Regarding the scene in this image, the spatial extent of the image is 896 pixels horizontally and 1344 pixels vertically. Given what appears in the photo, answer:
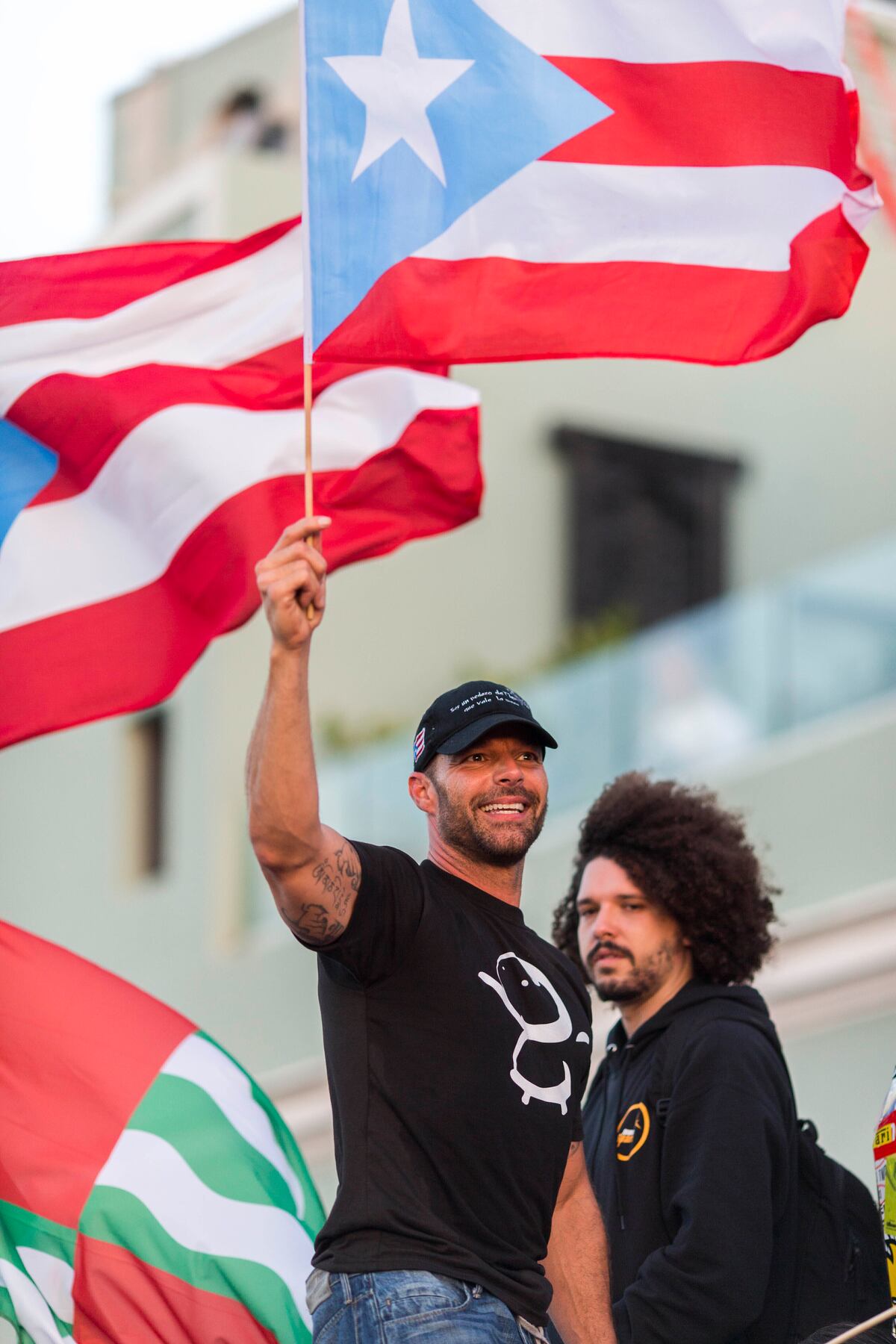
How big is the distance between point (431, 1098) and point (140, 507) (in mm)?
2581

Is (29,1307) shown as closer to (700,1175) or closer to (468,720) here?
(700,1175)

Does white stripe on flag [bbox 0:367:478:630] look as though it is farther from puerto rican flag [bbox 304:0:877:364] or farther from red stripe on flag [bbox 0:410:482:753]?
puerto rican flag [bbox 304:0:877:364]

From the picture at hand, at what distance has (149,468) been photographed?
20.4ft

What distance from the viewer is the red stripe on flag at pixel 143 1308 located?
17.1 feet

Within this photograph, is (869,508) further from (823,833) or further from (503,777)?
(503,777)

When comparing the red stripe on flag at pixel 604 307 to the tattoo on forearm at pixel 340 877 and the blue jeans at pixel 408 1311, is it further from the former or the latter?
the blue jeans at pixel 408 1311

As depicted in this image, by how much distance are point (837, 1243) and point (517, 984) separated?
42.2 inches

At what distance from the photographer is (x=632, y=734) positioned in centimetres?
1241

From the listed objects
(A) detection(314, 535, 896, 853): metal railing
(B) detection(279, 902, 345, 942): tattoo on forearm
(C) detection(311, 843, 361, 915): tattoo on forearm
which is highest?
(A) detection(314, 535, 896, 853): metal railing

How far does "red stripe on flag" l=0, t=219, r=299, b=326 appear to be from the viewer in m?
6.18

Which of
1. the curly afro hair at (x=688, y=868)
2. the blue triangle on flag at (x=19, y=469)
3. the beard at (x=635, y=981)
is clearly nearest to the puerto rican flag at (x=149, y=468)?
the blue triangle on flag at (x=19, y=469)

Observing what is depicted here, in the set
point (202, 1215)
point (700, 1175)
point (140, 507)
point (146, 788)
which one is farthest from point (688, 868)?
point (146, 788)

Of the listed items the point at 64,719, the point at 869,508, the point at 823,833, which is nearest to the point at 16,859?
the point at 869,508

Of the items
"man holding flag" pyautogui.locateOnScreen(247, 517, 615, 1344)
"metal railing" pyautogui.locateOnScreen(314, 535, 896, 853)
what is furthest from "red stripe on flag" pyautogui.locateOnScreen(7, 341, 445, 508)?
"metal railing" pyautogui.locateOnScreen(314, 535, 896, 853)
